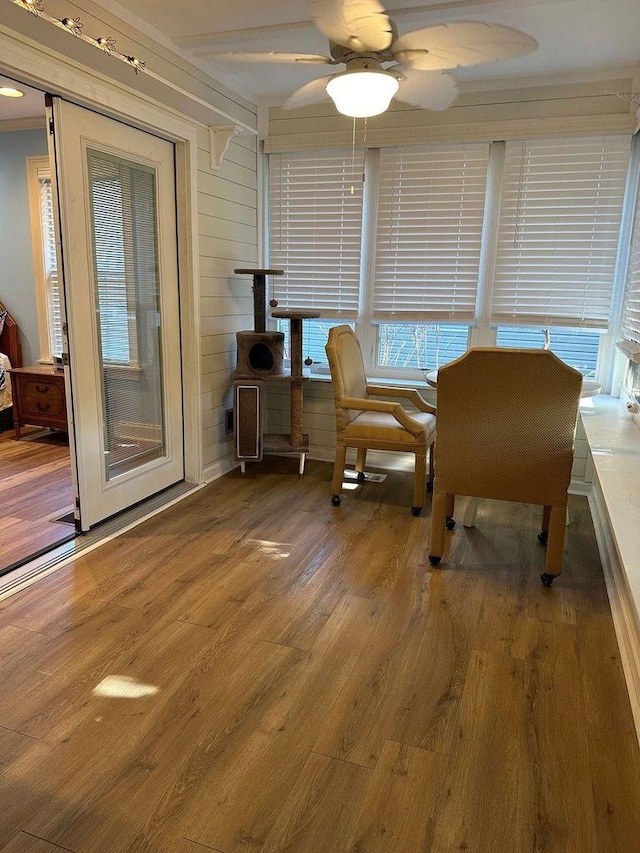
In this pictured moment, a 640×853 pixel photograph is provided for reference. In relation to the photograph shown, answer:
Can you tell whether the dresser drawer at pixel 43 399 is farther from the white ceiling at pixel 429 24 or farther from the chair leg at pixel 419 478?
the chair leg at pixel 419 478

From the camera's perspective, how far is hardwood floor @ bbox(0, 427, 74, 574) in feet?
9.70

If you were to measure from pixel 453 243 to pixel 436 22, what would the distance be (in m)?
1.47

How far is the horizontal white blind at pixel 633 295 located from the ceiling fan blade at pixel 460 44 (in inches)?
68.2

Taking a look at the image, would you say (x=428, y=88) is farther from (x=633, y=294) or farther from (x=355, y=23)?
(x=633, y=294)

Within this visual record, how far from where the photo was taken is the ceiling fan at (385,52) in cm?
192

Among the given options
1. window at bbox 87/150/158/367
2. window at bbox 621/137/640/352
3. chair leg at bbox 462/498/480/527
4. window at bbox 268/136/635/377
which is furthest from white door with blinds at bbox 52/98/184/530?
window at bbox 621/137/640/352

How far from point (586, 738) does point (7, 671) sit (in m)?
1.88

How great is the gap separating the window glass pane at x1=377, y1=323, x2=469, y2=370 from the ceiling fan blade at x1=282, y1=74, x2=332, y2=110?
1888 mm

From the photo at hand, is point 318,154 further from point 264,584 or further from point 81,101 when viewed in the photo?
point 264,584

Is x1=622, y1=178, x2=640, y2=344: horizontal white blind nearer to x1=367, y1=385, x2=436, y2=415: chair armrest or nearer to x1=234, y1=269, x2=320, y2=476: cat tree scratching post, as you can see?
x1=367, y1=385, x2=436, y2=415: chair armrest

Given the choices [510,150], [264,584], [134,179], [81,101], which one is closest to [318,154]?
[510,150]

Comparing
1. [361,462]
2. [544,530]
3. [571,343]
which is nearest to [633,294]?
[571,343]

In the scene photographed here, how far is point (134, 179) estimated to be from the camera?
3.17 meters

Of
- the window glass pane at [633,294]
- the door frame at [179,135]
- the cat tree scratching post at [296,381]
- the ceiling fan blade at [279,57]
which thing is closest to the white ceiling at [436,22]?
the ceiling fan blade at [279,57]
